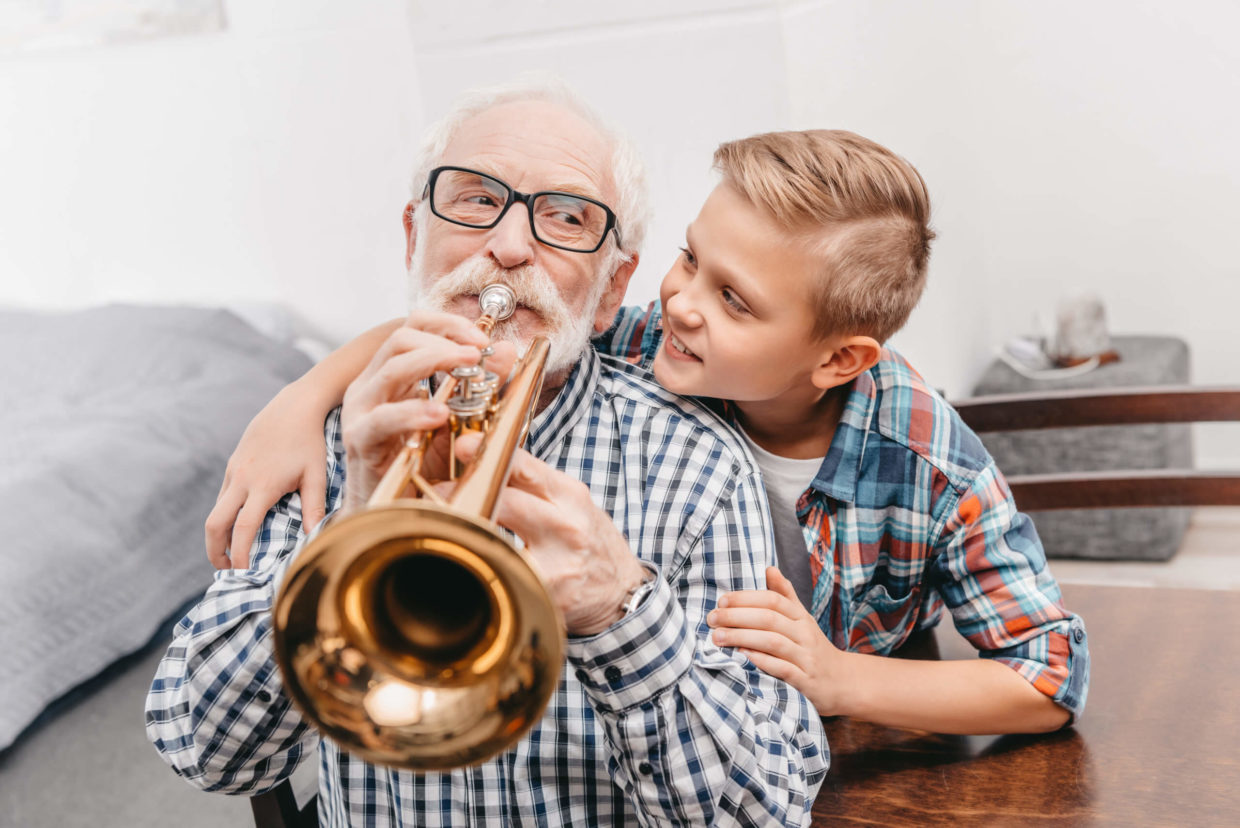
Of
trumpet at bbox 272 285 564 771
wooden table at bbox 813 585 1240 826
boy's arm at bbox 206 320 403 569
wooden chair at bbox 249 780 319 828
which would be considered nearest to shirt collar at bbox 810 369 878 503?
wooden table at bbox 813 585 1240 826

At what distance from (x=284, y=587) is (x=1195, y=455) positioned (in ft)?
13.0

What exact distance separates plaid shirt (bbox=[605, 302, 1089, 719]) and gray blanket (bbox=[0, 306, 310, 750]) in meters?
1.82

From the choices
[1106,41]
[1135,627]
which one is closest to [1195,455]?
[1106,41]

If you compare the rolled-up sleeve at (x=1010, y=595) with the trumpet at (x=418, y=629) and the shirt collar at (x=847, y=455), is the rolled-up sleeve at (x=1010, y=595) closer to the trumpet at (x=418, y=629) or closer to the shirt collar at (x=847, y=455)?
the shirt collar at (x=847, y=455)

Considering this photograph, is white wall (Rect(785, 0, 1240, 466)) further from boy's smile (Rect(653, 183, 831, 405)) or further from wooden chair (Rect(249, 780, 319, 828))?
wooden chair (Rect(249, 780, 319, 828))

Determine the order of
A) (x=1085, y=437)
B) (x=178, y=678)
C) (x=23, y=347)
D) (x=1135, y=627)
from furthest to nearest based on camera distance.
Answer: (x=1085, y=437) → (x=23, y=347) → (x=1135, y=627) → (x=178, y=678)

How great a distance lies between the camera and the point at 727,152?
1.34 metres

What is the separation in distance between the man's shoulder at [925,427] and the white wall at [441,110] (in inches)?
35.5

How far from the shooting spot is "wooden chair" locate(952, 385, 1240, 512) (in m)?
1.89

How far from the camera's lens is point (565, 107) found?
149cm

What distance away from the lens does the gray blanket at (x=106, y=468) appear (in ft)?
7.50

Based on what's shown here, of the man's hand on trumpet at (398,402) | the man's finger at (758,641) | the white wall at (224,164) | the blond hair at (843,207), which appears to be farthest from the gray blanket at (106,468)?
the blond hair at (843,207)

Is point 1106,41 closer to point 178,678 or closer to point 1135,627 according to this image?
point 1135,627

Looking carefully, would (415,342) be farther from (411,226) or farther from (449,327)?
(411,226)
